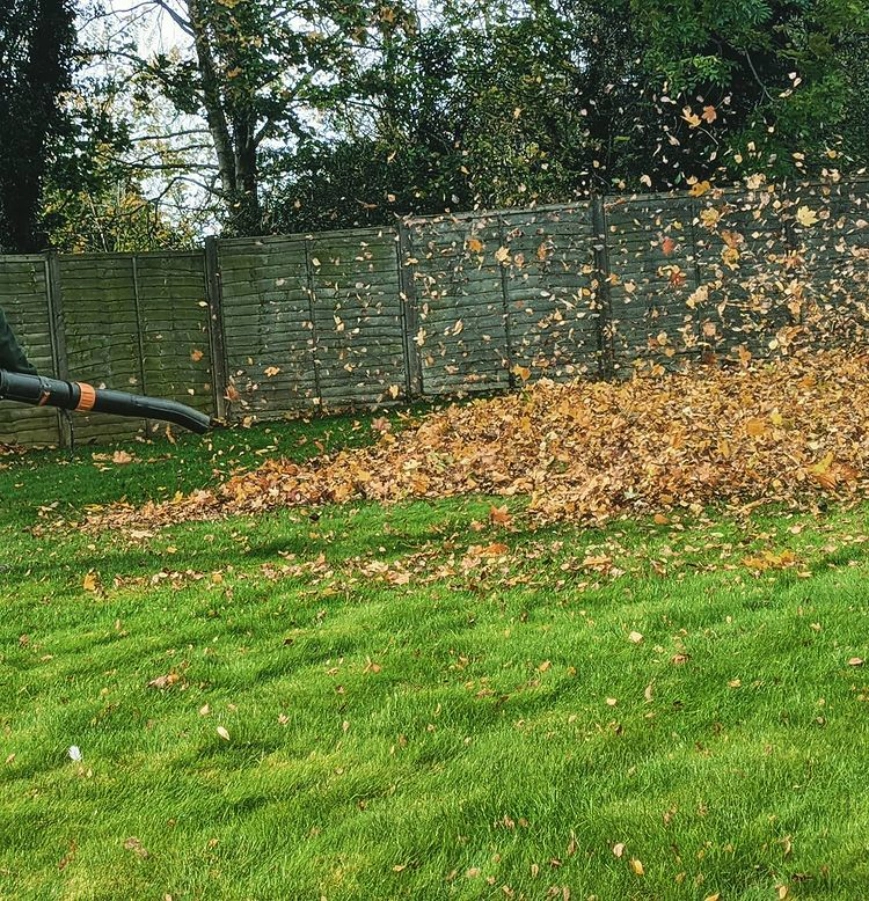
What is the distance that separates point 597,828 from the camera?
2914mm

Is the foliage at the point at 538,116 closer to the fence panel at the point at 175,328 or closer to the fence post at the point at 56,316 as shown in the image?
the fence panel at the point at 175,328

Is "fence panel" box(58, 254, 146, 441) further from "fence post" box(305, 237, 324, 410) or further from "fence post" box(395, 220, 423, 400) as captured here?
"fence post" box(395, 220, 423, 400)

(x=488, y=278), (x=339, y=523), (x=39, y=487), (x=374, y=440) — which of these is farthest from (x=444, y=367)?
(x=339, y=523)

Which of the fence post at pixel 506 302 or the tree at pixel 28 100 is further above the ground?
the tree at pixel 28 100

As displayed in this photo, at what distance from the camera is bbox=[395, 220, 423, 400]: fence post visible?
13.4 metres

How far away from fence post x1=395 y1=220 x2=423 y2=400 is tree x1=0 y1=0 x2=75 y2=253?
6667 mm

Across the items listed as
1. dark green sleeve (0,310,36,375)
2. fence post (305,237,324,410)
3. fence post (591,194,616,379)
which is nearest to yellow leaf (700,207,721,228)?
fence post (591,194,616,379)

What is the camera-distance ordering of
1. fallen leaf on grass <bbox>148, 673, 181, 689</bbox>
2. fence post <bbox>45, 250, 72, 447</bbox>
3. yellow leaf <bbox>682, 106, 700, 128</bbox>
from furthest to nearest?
yellow leaf <bbox>682, 106, 700, 128</bbox> → fence post <bbox>45, 250, 72, 447</bbox> → fallen leaf on grass <bbox>148, 673, 181, 689</bbox>

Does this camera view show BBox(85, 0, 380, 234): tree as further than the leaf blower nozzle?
Yes

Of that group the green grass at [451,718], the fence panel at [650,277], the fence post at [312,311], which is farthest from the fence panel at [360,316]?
the green grass at [451,718]

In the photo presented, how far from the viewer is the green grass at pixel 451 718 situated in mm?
2789

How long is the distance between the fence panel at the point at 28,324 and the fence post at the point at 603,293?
23.3 ft

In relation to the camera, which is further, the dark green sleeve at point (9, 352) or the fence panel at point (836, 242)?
the fence panel at point (836, 242)

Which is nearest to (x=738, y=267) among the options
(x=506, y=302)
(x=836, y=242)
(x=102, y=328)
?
(x=836, y=242)
